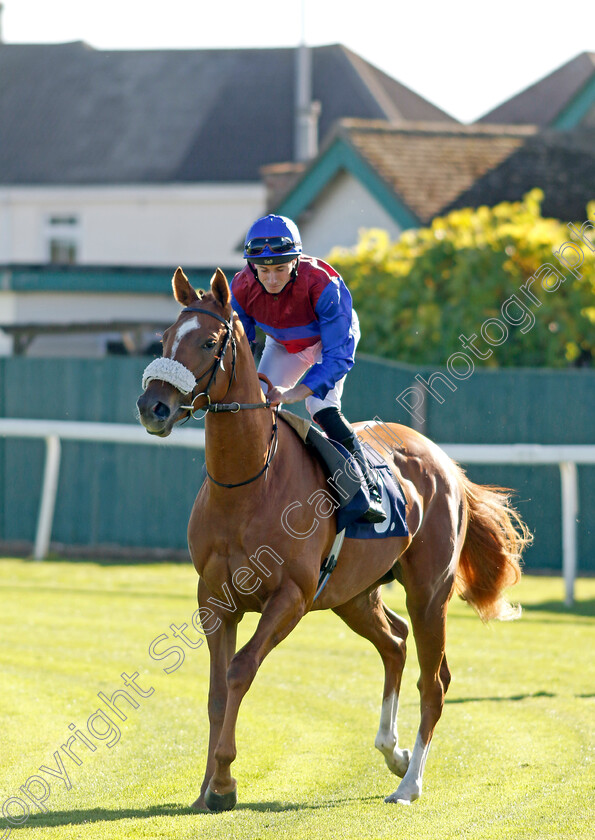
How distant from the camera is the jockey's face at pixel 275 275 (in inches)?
198

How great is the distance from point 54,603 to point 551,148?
1273 centimetres

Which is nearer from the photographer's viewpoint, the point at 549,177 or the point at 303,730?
the point at 303,730

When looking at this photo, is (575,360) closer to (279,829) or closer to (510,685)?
(510,685)

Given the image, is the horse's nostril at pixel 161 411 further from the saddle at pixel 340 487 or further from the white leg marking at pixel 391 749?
the white leg marking at pixel 391 749

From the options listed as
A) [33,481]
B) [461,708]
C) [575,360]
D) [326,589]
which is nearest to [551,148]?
[575,360]

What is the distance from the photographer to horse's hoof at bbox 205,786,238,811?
466 centimetres

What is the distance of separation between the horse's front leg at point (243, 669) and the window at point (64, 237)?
26.0m

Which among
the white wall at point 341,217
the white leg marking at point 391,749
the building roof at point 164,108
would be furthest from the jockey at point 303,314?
the building roof at point 164,108

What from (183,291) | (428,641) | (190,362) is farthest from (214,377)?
(428,641)

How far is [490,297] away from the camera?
12461 millimetres

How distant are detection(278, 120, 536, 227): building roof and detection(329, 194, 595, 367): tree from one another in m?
3.52

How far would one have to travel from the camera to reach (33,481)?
40.8ft

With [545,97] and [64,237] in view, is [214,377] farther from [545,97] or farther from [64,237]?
[545,97]

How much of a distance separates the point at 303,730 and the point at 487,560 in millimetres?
1267
